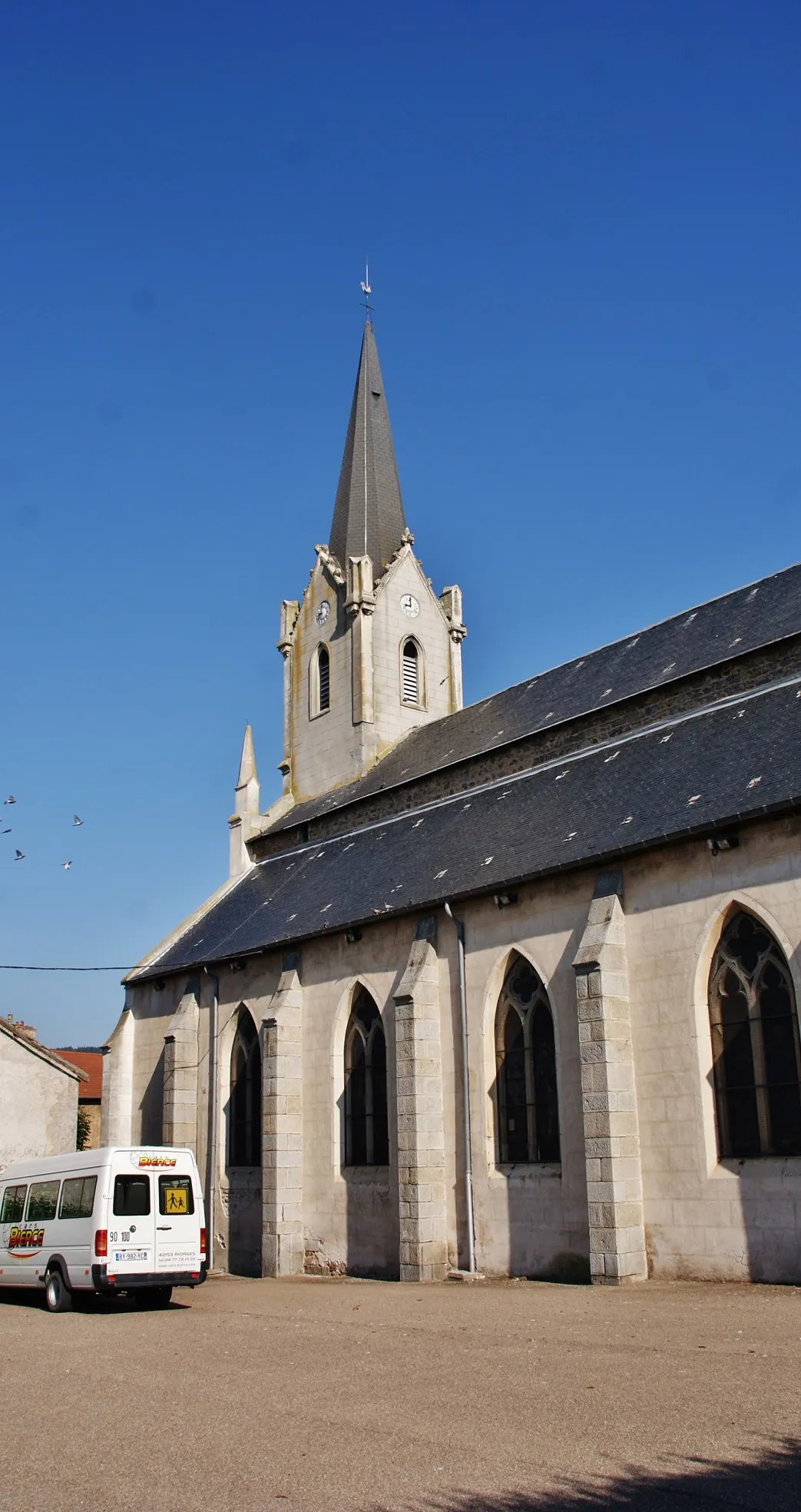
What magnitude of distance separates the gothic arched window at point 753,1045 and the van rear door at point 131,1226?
714cm

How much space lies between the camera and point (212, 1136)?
2519 cm

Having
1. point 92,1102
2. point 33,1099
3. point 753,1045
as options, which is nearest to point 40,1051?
point 33,1099

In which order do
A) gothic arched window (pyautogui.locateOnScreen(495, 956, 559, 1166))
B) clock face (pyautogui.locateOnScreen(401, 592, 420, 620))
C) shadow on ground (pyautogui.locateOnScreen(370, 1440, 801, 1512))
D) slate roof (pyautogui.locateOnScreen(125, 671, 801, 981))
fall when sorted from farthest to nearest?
clock face (pyautogui.locateOnScreen(401, 592, 420, 620)) → gothic arched window (pyautogui.locateOnScreen(495, 956, 559, 1166)) → slate roof (pyautogui.locateOnScreen(125, 671, 801, 981)) → shadow on ground (pyautogui.locateOnScreen(370, 1440, 801, 1512))

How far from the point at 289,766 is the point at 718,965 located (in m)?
21.3

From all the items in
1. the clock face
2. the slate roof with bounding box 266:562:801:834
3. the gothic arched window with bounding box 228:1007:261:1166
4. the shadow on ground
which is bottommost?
the shadow on ground

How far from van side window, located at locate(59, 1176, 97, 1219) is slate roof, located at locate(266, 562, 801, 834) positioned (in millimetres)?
11998

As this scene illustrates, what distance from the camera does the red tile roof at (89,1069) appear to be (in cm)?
4491

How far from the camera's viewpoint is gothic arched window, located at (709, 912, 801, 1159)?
583 inches

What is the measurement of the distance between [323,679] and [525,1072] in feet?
62.8

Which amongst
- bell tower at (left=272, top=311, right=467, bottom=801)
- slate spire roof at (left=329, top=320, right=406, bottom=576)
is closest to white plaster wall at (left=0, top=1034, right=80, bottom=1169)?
bell tower at (left=272, top=311, right=467, bottom=801)

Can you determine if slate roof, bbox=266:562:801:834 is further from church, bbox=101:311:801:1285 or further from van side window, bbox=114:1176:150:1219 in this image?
van side window, bbox=114:1176:150:1219

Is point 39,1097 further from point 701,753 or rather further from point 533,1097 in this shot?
point 701,753

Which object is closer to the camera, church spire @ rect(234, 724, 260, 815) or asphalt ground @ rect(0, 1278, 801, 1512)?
asphalt ground @ rect(0, 1278, 801, 1512)

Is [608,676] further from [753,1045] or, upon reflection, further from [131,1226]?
[131,1226]
